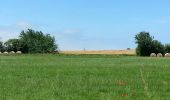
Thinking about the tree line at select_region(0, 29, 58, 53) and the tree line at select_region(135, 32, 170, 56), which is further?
the tree line at select_region(0, 29, 58, 53)

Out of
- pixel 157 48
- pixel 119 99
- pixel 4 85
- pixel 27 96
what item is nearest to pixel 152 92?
pixel 119 99

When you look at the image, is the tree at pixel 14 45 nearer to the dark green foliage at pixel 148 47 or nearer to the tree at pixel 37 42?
the tree at pixel 37 42

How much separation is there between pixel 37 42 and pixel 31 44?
216cm

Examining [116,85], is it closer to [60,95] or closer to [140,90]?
[140,90]

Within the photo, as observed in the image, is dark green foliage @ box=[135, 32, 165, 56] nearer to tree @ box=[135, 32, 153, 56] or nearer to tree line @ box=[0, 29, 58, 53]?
tree @ box=[135, 32, 153, 56]

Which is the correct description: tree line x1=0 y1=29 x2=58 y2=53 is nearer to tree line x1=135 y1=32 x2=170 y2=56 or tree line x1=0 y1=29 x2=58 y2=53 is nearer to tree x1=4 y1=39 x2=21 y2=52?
tree x1=4 y1=39 x2=21 y2=52

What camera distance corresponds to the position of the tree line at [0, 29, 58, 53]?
167125 millimetres

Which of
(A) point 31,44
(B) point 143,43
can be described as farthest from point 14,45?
(B) point 143,43

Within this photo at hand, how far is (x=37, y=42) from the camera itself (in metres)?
170

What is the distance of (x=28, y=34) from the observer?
6949 inches

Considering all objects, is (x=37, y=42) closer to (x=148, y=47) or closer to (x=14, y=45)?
(x=14, y=45)

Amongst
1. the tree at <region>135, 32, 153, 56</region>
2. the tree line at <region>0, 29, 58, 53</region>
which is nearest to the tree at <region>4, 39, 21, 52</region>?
the tree line at <region>0, 29, 58, 53</region>

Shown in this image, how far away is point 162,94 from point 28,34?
161 metres

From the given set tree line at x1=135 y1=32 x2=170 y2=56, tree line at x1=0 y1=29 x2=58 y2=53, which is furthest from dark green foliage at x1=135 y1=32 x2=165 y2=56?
tree line at x1=0 y1=29 x2=58 y2=53
